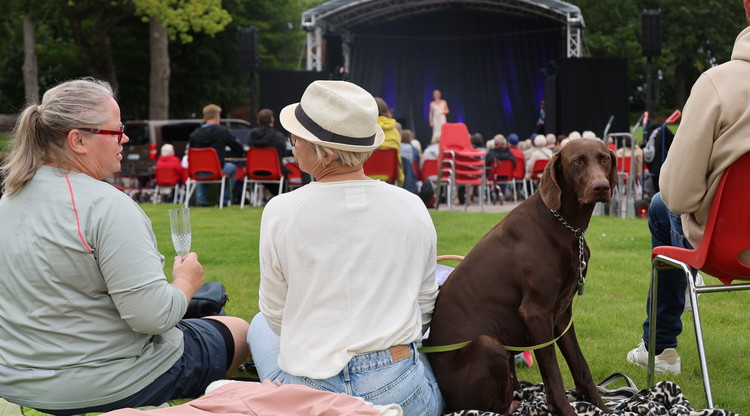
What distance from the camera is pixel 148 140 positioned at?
818 inches

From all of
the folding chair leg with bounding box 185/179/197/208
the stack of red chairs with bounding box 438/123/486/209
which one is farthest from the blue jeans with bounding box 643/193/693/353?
the folding chair leg with bounding box 185/179/197/208

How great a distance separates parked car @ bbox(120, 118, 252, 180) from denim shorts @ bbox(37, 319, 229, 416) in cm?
1516

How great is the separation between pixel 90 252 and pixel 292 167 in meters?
11.8

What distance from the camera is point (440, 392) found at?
3.16m

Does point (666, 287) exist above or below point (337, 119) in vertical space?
below

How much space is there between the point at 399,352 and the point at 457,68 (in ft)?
85.1

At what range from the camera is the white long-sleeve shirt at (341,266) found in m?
2.84

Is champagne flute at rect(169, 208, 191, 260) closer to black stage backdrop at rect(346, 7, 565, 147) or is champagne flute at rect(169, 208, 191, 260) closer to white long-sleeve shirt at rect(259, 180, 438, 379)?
white long-sleeve shirt at rect(259, 180, 438, 379)

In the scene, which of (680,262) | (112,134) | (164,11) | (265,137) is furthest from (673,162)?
(164,11)

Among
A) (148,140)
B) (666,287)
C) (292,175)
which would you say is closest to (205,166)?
(292,175)

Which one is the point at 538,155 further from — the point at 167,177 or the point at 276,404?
the point at 276,404

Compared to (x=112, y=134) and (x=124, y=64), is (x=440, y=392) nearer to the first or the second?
(x=112, y=134)

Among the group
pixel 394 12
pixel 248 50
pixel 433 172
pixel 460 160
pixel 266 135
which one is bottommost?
pixel 433 172

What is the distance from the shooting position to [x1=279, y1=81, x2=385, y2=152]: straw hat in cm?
291
